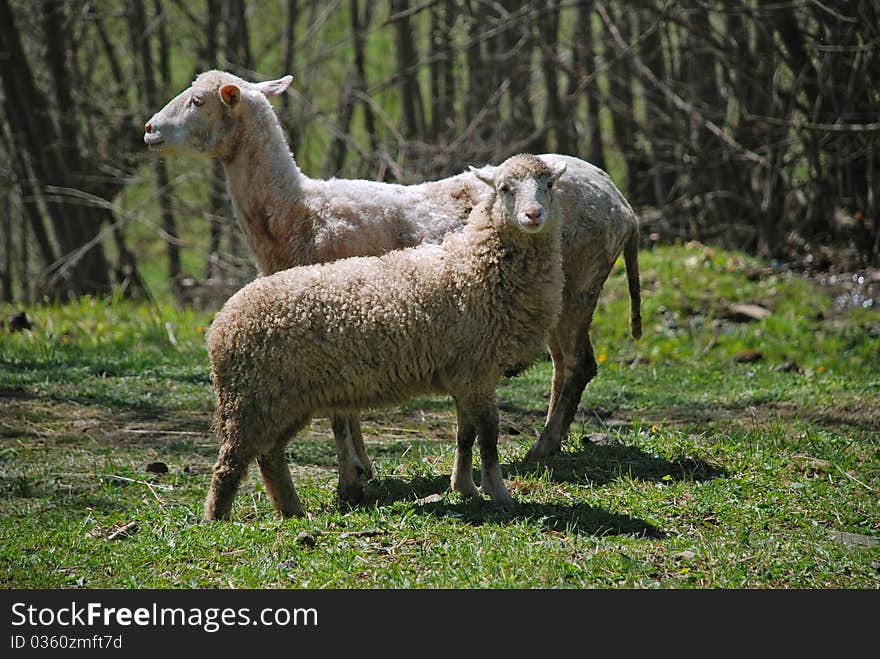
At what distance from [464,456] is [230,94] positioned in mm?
2411

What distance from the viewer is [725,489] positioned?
542cm

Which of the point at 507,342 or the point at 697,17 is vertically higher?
the point at 697,17

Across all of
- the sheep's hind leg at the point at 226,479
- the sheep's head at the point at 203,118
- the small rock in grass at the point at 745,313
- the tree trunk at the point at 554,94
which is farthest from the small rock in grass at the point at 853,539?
the tree trunk at the point at 554,94

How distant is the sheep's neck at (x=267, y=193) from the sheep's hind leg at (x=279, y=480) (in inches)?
50.2

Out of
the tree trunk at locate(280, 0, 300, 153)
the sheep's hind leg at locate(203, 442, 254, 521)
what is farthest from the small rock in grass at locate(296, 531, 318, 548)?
the tree trunk at locate(280, 0, 300, 153)

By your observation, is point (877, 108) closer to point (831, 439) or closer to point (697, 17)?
point (697, 17)

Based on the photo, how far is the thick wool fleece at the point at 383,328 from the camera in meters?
4.93

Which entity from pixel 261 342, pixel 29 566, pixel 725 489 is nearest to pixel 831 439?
pixel 725 489

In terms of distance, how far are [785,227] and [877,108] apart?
1.82 meters

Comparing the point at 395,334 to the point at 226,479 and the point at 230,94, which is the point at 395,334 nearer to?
the point at 226,479

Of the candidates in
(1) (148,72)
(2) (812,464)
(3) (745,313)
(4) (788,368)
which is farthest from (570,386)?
(1) (148,72)

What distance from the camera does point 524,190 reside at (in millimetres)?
5078

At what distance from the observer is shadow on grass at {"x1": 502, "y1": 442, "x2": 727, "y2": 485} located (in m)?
5.66

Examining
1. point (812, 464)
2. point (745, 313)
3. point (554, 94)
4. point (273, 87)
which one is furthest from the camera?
point (554, 94)
